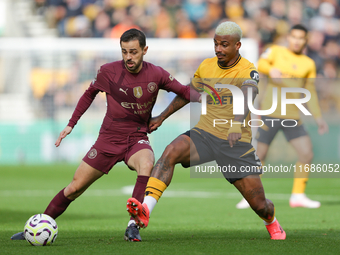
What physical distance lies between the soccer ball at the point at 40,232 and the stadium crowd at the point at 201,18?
551 inches

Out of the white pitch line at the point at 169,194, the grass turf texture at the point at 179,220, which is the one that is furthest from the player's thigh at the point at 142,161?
the white pitch line at the point at 169,194

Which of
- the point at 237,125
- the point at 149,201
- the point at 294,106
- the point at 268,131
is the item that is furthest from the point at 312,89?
the point at 149,201

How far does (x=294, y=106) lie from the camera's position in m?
8.52

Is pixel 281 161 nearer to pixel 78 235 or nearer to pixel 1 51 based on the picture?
pixel 1 51

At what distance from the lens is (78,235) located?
5.57m

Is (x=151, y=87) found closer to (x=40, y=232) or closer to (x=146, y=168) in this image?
(x=146, y=168)

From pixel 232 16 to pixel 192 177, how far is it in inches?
292

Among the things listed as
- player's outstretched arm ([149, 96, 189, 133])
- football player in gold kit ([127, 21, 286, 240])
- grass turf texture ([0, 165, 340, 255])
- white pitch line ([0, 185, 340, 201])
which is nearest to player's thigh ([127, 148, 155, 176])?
football player in gold kit ([127, 21, 286, 240])

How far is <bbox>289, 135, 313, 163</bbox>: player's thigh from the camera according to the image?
824 centimetres

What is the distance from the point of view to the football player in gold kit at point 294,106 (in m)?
8.27

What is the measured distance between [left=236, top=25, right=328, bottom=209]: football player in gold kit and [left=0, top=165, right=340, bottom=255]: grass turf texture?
0.62 m

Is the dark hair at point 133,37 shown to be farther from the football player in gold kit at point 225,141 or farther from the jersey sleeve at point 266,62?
the jersey sleeve at point 266,62

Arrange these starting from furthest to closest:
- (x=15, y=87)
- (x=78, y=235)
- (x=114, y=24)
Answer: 1. (x=114, y=24)
2. (x=15, y=87)
3. (x=78, y=235)

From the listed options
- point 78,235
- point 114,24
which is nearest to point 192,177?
point 114,24
